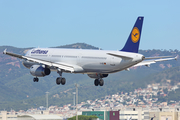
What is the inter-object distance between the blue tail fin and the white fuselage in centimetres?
131

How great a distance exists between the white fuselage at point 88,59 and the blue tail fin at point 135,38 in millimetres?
1312

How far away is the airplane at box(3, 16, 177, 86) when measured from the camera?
230 feet

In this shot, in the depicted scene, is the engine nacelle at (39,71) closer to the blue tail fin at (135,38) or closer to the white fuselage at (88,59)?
the white fuselage at (88,59)

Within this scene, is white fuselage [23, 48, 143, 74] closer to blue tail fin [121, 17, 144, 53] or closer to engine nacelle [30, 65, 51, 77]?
blue tail fin [121, 17, 144, 53]

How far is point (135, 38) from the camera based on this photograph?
71375mm

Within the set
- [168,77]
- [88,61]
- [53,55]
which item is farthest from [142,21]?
[168,77]

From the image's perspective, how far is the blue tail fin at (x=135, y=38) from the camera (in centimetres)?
7112

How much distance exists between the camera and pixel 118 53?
231 ft

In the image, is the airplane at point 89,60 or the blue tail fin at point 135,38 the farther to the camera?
the blue tail fin at point 135,38

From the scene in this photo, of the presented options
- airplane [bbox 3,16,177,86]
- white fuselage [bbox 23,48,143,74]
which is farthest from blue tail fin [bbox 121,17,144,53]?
white fuselage [bbox 23,48,143,74]

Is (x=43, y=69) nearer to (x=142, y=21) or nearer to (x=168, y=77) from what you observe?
(x=142, y=21)

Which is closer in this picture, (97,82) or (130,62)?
(130,62)

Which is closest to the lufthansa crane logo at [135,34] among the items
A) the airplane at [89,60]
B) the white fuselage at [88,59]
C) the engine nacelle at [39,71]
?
the airplane at [89,60]

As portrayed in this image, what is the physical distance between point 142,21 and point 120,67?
28.0 feet
